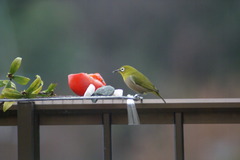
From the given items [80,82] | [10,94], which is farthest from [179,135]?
[10,94]

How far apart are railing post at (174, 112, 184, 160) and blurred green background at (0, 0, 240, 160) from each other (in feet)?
10.9

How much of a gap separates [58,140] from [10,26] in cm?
136

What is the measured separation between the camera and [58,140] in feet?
17.2

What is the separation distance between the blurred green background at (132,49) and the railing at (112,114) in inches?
130

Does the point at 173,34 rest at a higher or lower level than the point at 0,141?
higher

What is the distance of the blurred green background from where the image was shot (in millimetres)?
4633

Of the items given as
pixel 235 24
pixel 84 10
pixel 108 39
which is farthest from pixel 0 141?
pixel 235 24

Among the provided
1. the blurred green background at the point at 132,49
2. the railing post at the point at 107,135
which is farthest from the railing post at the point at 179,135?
the blurred green background at the point at 132,49

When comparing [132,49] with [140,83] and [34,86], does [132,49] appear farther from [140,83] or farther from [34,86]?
[34,86]

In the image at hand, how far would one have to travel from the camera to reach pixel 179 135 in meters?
1.10

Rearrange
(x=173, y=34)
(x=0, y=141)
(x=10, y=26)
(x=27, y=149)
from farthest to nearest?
1. (x=173, y=34)
2. (x=10, y=26)
3. (x=0, y=141)
4. (x=27, y=149)

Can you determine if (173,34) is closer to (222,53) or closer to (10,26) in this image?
(222,53)

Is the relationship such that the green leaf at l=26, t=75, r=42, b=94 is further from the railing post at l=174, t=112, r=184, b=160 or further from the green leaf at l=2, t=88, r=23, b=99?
the railing post at l=174, t=112, r=184, b=160

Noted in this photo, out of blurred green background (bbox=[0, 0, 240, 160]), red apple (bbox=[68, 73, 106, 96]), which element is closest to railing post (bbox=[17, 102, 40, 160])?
red apple (bbox=[68, 73, 106, 96])
